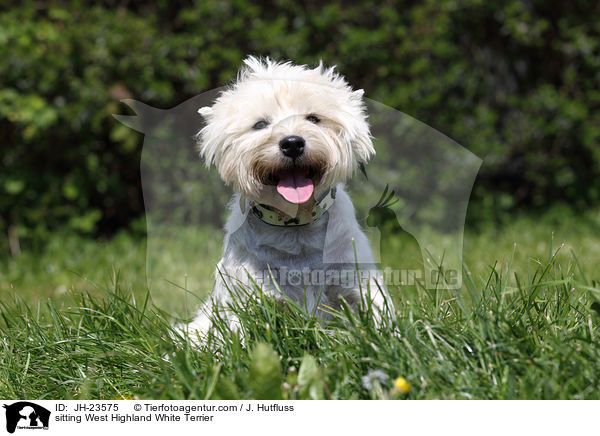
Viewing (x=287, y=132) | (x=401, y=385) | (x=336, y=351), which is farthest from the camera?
(x=287, y=132)

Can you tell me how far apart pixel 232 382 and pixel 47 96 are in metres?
4.00

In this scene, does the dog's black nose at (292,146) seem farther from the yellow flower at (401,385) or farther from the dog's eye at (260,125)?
the yellow flower at (401,385)

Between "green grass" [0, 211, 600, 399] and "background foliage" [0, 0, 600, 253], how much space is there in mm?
2555

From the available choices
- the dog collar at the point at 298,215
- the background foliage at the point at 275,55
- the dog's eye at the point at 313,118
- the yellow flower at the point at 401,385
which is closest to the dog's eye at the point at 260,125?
the dog's eye at the point at 313,118

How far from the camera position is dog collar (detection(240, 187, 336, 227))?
229 centimetres

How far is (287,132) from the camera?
2.17m

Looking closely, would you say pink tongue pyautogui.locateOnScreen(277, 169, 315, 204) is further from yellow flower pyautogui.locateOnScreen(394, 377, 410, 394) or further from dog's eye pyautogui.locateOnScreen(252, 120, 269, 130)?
yellow flower pyautogui.locateOnScreen(394, 377, 410, 394)

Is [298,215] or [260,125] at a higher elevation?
[260,125]

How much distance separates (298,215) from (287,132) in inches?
12.5

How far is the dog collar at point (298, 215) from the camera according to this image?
7.53 ft
